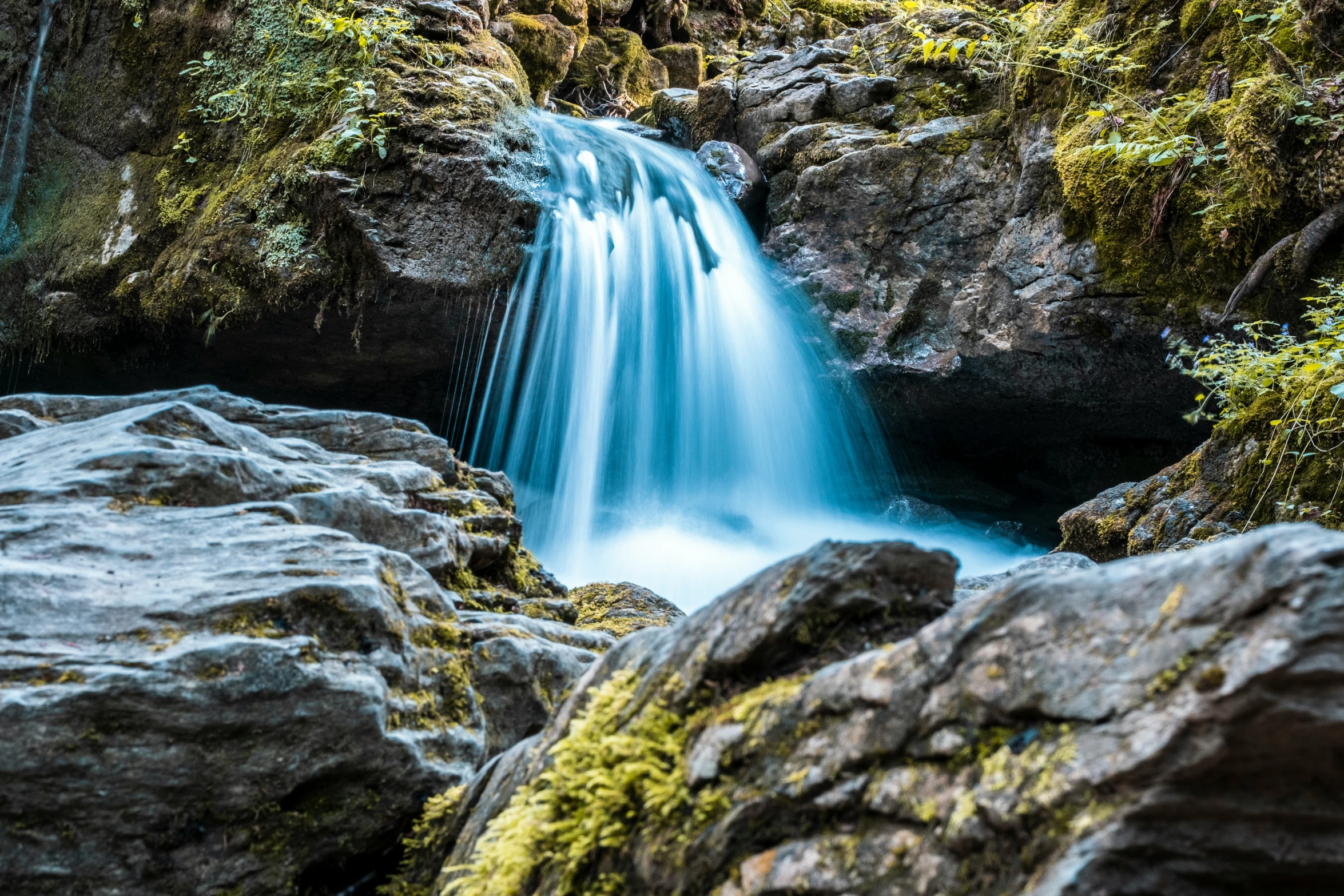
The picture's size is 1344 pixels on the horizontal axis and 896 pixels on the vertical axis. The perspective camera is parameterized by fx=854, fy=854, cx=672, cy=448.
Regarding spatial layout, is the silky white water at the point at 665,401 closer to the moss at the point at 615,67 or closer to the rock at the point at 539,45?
the rock at the point at 539,45

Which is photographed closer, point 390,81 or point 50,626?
point 50,626

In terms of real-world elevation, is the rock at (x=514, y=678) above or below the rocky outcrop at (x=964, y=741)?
below

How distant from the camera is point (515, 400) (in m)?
10.3

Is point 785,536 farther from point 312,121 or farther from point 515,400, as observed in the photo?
point 312,121

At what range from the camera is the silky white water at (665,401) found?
9.59 metres

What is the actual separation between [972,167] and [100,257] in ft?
32.6

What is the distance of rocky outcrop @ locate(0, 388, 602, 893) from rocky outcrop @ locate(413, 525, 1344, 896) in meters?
0.82

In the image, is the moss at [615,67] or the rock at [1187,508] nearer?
the rock at [1187,508]

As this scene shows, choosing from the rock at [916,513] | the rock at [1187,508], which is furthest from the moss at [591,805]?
the rock at [916,513]

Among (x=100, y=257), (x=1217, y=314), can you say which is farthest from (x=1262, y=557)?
(x=100, y=257)

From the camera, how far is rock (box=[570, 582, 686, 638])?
Result: 5.43m

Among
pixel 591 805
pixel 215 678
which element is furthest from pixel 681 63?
pixel 591 805

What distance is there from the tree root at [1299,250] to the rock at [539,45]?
9333mm

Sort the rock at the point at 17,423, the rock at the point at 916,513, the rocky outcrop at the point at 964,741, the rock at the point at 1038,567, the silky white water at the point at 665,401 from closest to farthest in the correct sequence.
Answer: the rocky outcrop at the point at 964,741 → the rock at the point at 17,423 → the rock at the point at 1038,567 → the silky white water at the point at 665,401 → the rock at the point at 916,513
